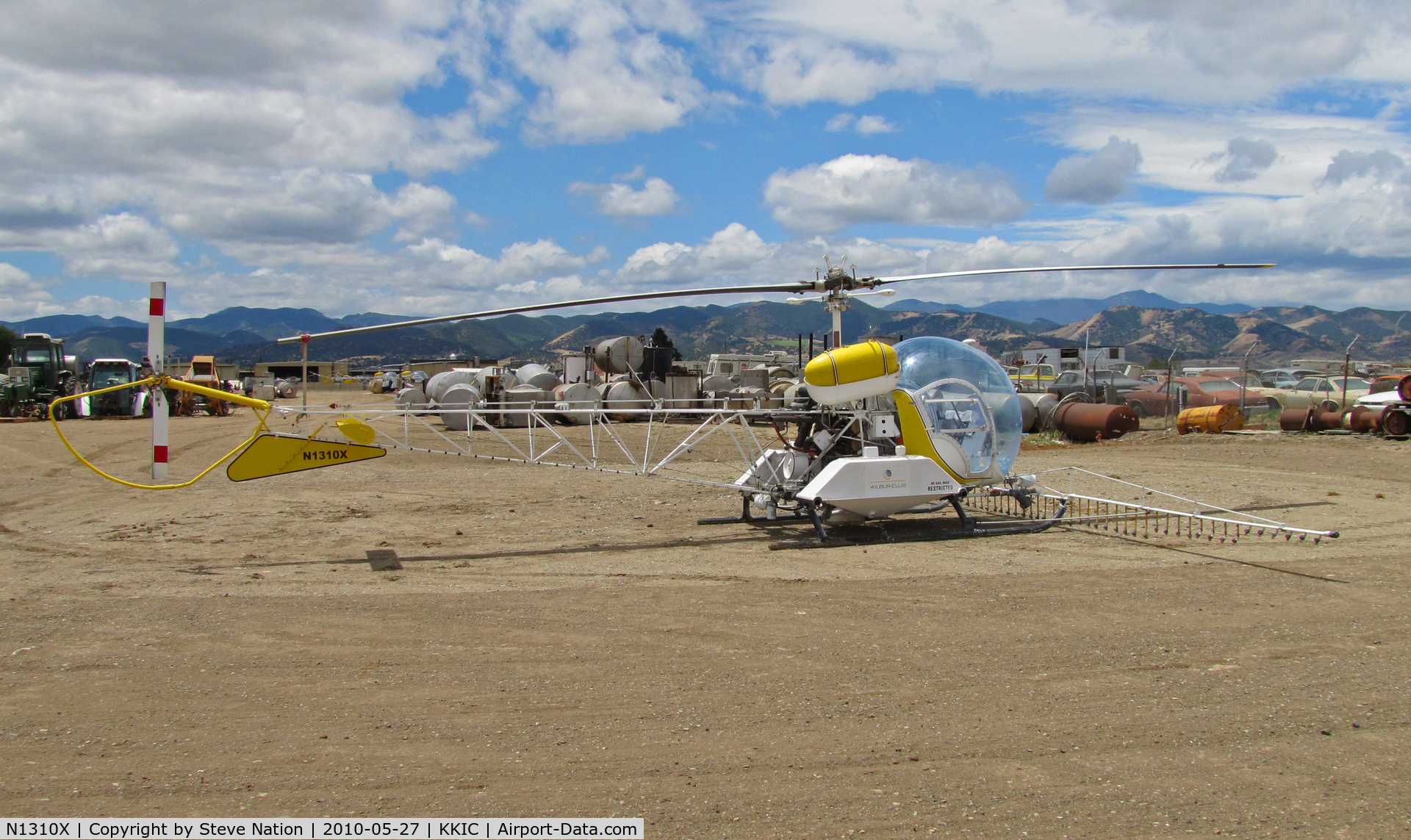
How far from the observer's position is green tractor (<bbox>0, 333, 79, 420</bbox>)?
32438 millimetres

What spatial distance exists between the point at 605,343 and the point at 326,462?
78.7 feet

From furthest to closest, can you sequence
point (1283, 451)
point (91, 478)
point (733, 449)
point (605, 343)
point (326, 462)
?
point (605, 343), point (733, 449), point (1283, 451), point (91, 478), point (326, 462)

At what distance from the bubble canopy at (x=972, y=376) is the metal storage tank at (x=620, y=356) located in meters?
22.3

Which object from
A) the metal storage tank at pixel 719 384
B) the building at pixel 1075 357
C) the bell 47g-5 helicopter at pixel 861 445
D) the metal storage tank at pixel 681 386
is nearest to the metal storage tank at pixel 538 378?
the metal storage tank at pixel 681 386

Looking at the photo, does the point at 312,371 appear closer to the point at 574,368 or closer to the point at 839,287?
the point at 574,368

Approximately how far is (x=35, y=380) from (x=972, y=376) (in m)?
39.1

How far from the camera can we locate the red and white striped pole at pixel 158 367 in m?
8.69

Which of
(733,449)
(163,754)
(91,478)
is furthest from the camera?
(733,449)

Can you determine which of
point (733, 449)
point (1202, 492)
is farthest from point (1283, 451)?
point (733, 449)

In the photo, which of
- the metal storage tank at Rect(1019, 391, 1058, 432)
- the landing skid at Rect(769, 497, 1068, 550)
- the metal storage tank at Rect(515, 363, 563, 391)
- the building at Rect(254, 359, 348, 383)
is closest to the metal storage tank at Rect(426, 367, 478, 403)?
the metal storage tank at Rect(515, 363, 563, 391)

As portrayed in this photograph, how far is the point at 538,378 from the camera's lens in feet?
112

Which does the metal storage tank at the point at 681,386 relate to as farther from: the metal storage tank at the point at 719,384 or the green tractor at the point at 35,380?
the green tractor at the point at 35,380

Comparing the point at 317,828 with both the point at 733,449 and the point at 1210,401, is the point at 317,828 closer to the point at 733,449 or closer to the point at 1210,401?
the point at 733,449

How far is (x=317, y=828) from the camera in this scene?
3951 mm
